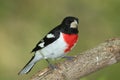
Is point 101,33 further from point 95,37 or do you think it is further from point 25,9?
point 25,9

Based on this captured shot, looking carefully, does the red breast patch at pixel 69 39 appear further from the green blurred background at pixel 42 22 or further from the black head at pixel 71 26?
the green blurred background at pixel 42 22

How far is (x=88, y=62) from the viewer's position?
2721 mm

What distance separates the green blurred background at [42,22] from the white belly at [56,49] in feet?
5.13

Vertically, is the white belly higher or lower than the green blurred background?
higher

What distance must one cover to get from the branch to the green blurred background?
63.8 inches

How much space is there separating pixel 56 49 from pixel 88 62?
0.21 metres

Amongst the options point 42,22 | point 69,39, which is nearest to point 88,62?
point 69,39

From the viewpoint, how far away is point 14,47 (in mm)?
4629

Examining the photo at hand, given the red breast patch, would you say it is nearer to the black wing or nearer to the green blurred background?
the black wing

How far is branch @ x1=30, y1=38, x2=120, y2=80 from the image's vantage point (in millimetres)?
2684

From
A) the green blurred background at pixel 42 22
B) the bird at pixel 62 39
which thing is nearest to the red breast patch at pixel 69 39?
the bird at pixel 62 39

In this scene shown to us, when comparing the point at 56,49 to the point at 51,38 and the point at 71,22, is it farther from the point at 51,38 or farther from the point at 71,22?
the point at 71,22

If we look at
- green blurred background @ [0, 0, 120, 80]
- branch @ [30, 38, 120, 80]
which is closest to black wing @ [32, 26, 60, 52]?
branch @ [30, 38, 120, 80]

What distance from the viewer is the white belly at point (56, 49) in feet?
9.02
